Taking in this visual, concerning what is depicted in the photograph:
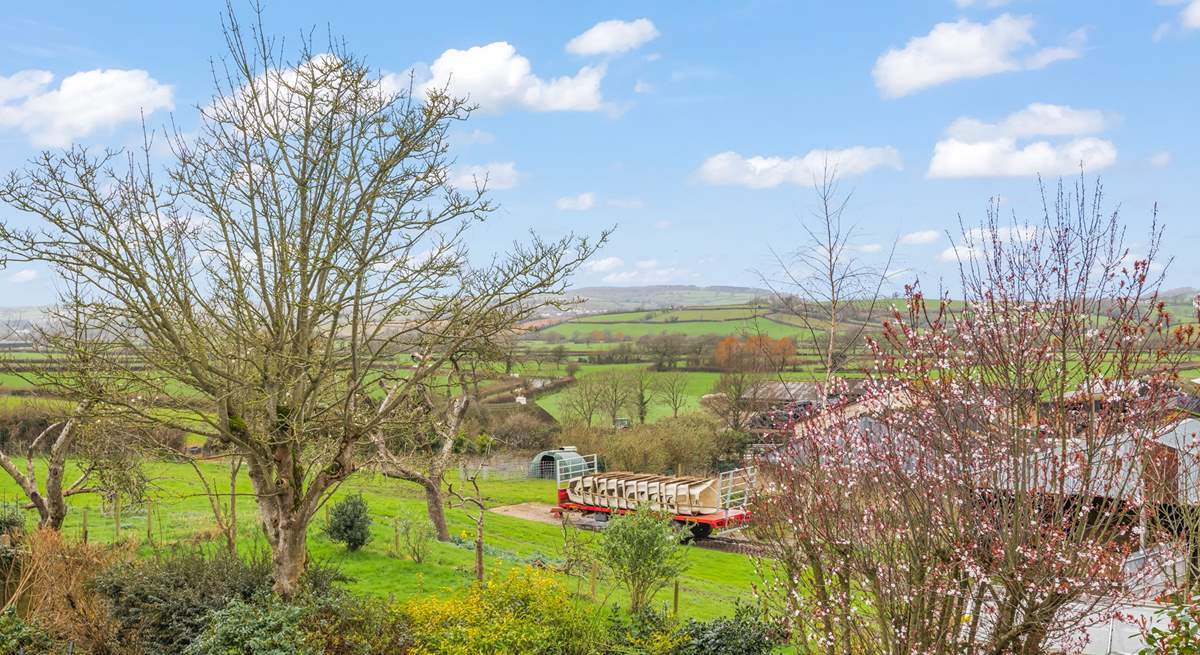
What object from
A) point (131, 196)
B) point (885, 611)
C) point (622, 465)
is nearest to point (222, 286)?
point (131, 196)

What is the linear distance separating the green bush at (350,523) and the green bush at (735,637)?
7.81 meters

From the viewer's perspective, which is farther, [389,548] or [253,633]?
[389,548]

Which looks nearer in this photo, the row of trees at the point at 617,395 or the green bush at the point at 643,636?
the green bush at the point at 643,636

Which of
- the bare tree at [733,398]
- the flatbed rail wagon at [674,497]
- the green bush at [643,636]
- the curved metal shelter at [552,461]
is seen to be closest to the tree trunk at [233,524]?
Answer: the green bush at [643,636]

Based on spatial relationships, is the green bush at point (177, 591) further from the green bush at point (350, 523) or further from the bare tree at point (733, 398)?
the bare tree at point (733, 398)

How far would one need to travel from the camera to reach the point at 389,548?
50.1ft

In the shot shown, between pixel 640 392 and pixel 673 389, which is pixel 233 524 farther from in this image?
pixel 673 389

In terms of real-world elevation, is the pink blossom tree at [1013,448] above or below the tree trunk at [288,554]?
above

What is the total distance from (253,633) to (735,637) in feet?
15.2

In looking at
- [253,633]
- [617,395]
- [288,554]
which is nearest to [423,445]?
[288,554]

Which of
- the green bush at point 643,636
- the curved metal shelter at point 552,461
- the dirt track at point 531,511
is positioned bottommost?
the dirt track at point 531,511

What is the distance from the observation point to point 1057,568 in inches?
203

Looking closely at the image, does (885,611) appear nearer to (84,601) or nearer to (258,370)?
(258,370)

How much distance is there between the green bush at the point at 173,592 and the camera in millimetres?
9219
